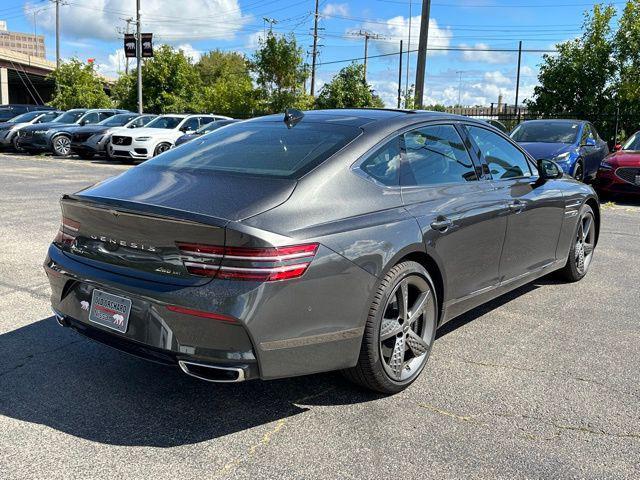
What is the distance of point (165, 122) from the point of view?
66.2 ft

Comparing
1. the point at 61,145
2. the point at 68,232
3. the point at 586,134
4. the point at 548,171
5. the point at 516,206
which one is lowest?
the point at 61,145

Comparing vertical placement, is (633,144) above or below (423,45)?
below

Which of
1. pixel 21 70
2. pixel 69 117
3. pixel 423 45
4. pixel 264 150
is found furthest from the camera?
pixel 21 70

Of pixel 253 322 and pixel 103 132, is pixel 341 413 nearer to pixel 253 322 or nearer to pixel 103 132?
pixel 253 322

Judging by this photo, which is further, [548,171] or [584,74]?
[584,74]

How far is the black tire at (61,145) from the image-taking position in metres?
21.8

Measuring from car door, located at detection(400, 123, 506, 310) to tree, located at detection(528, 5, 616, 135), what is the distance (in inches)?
743

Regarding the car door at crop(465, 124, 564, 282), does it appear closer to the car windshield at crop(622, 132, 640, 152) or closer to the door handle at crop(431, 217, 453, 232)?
the door handle at crop(431, 217, 453, 232)

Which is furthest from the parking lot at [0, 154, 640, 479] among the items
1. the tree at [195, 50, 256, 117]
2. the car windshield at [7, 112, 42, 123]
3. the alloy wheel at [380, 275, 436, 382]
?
the tree at [195, 50, 256, 117]

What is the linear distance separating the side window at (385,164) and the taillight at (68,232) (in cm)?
161

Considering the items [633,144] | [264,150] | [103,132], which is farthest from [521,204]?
[103,132]

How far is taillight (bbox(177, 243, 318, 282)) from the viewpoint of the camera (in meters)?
2.82

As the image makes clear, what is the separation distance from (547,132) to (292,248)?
38.5 feet

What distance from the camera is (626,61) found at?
67.5 feet
